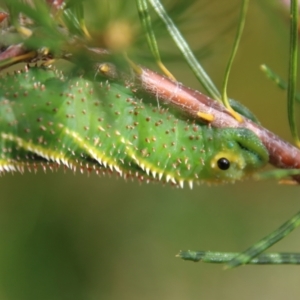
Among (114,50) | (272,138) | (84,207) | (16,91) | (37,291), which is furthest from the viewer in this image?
(84,207)

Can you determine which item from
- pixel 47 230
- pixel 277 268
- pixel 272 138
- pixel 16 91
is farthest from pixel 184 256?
Result: pixel 277 268

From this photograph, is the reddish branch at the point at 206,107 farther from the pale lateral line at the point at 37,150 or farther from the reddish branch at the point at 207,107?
the pale lateral line at the point at 37,150

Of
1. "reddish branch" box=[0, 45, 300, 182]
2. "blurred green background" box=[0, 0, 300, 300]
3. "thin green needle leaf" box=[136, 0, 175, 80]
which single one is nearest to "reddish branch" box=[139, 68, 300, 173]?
"reddish branch" box=[0, 45, 300, 182]

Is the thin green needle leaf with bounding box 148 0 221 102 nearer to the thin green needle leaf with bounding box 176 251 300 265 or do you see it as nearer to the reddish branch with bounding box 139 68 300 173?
the reddish branch with bounding box 139 68 300 173

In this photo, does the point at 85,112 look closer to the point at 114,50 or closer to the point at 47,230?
the point at 114,50

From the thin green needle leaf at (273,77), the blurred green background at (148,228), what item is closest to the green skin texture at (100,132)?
the thin green needle leaf at (273,77)

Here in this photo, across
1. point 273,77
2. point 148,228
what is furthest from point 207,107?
point 148,228

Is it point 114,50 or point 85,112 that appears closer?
point 114,50
